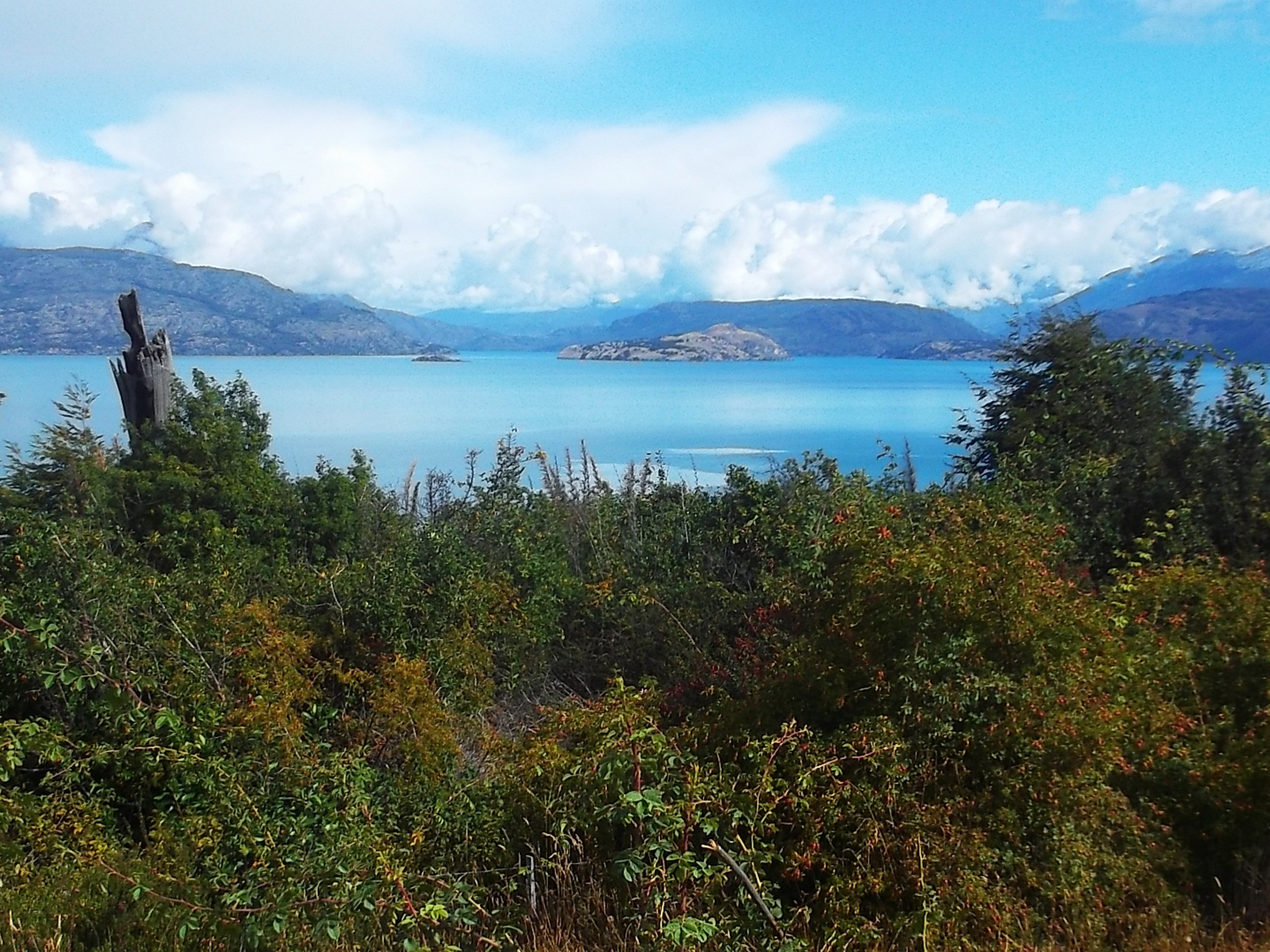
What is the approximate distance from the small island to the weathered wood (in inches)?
4145

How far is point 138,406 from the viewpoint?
39.8ft

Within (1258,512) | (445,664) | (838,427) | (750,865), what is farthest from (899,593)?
(838,427)

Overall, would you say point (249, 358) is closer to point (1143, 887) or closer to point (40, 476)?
point (40, 476)

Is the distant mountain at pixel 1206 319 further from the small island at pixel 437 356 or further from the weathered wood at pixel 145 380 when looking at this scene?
the small island at pixel 437 356

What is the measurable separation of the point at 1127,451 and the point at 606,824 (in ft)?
25.1

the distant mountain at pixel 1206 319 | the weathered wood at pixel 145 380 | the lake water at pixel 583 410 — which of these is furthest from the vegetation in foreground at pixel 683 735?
the distant mountain at pixel 1206 319

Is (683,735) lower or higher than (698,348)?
higher

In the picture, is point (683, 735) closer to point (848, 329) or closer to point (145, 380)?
point (145, 380)

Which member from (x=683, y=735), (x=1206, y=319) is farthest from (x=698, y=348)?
(x=683, y=735)

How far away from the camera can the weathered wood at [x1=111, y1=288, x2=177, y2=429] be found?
12.0 meters

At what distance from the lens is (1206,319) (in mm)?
26781

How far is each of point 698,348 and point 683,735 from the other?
10470 centimetres

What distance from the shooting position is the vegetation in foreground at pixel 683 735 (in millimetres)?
3812

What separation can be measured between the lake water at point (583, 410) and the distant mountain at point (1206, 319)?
108 inches
